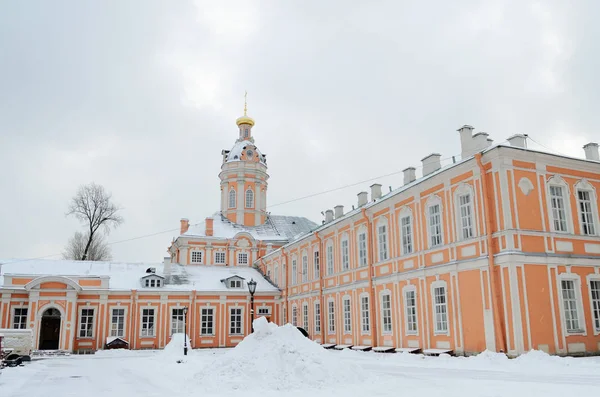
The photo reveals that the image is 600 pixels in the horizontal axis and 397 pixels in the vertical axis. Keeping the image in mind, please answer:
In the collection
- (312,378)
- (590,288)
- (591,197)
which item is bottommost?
(312,378)

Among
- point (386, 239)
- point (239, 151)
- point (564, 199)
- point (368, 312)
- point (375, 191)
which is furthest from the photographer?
point (239, 151)

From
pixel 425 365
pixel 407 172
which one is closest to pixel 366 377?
pixel 425 365

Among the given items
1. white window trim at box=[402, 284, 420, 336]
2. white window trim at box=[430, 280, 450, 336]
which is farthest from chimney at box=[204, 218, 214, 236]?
white window trim at box=[430, 280, 450, 336]

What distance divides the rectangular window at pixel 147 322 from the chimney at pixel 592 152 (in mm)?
28036

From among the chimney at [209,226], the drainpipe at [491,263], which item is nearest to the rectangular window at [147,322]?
the chimney at [209,226]

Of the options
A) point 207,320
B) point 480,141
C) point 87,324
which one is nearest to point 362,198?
point 480,141

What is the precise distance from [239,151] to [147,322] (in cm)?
2005

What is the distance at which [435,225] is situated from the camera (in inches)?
808

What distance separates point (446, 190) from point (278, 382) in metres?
11.4

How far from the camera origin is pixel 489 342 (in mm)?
16891

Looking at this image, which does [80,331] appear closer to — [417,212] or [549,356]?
[417,212]

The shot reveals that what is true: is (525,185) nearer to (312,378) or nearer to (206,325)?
(312,378)

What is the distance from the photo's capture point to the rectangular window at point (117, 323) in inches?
1344

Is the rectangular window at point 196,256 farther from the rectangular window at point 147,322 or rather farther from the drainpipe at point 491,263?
the drainpipe at point 491,263
